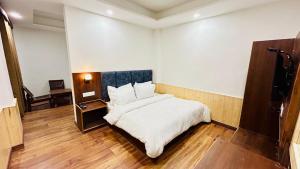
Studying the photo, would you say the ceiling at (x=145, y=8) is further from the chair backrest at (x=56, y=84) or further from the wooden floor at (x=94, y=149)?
the wooden floor at (x=94, y=149)

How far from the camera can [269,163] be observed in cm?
102

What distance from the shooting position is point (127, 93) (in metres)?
3.18

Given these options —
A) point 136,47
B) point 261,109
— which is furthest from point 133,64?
point 261,109

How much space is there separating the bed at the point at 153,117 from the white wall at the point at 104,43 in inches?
13.8

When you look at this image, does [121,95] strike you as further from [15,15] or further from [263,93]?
[15,15]

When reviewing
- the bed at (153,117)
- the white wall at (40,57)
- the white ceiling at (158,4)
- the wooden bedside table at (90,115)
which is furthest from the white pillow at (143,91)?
the white wall at (40,57)

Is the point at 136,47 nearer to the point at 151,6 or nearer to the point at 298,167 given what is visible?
the point at 151,6

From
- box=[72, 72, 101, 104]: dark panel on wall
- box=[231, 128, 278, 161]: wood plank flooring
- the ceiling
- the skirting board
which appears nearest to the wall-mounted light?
box=[72, 72, 101, 104]: dark panel on wall

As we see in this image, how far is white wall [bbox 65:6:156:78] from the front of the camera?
273 centimetres

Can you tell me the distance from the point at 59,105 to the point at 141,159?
3611mm

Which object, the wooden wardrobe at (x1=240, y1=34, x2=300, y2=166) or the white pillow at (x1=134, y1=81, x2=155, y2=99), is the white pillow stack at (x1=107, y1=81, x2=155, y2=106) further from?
the wooden wardrobe at (x1=240, y1=34, x2=300, y2=166)

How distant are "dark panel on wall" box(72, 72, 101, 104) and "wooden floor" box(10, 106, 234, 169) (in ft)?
2.37

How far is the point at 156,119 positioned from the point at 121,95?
1.14 metres

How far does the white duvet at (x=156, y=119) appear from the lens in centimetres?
201
